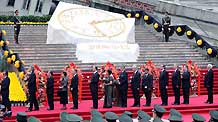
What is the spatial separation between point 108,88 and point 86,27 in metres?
6.39

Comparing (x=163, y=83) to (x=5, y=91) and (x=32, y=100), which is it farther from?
(x=5, y=91)

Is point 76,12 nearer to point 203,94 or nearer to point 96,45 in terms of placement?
point 96,45

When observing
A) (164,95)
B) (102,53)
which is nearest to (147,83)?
(164,95)

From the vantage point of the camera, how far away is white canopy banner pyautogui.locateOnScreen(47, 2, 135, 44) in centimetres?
2547

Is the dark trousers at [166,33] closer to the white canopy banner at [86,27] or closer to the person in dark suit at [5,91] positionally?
the white canopy banner at [86,27]

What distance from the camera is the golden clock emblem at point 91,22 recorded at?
84.9 ft

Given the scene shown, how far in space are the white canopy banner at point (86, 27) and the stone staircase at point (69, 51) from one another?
0.52 meters

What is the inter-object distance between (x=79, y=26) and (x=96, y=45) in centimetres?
163

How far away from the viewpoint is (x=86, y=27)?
2619 centimetres

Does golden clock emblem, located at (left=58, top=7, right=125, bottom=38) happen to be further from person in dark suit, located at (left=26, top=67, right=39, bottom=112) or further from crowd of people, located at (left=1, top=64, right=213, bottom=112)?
person in dark suit, located at (left=26, top=67, right=39, bottom=112)

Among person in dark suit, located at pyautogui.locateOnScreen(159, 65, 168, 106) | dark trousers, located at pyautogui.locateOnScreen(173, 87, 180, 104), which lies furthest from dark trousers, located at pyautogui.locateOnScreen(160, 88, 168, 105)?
dark trousers, located at pyautogui.locateOnScreen(173, 87, 180, 104)

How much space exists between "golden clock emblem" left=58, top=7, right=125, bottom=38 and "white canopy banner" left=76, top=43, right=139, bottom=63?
2.82 ft

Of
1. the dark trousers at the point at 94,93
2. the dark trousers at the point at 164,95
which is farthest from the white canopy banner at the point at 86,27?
the dark trousers at the point at 94,93

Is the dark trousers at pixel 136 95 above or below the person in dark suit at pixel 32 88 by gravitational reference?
below
